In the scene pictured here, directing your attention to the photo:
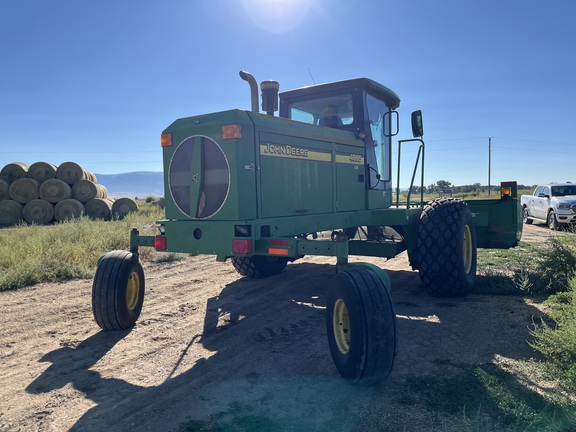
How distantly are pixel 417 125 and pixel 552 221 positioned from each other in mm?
12010

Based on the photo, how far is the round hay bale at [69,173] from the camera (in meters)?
18.1

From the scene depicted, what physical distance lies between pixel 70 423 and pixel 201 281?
446 centimetres

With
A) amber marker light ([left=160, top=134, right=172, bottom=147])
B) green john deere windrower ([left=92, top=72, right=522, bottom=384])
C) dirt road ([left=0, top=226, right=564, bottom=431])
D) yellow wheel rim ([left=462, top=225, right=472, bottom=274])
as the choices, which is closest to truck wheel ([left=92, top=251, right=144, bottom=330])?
green john deere windrower ([left=92, top=72, right=522, bottom=384])

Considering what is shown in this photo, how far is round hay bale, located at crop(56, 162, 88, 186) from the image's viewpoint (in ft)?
59.5

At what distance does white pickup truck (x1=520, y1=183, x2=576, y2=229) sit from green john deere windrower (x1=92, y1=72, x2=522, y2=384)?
9.29 meters

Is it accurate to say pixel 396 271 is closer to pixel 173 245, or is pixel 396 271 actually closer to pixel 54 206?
pixel 173 245

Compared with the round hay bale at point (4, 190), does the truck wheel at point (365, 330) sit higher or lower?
lower

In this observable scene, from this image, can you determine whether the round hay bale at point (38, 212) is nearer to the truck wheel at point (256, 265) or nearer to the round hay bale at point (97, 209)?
the round hay bale at point (97, 209)

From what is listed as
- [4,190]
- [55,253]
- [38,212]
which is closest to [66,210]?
[38,212]

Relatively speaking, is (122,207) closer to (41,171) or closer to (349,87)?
(41,171)

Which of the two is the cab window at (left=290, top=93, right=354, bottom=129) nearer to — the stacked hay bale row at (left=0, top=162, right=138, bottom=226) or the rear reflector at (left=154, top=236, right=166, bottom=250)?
the rear reflector at (left=154, top=236, right=166, bottom=250)

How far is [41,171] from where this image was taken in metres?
17.8

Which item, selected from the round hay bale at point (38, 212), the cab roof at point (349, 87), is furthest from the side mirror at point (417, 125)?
the round hay bale at point (38, 212)

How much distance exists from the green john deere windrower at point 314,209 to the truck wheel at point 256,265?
172 cm
